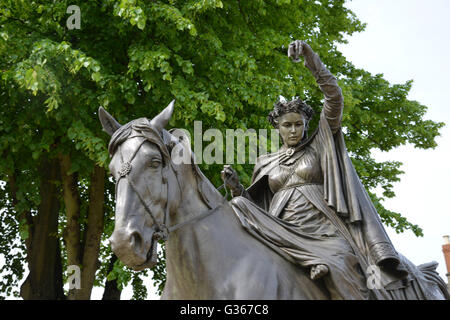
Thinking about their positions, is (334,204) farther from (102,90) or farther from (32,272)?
(32,272)

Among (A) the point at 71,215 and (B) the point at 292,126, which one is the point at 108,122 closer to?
(B) the point at 292,126

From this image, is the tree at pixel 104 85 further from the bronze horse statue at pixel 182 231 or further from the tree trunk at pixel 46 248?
the bronze horse statue at pixel 182 231

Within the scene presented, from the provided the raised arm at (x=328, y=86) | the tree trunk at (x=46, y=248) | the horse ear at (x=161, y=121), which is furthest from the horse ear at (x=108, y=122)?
the tree trunk at (x=46, y=248)

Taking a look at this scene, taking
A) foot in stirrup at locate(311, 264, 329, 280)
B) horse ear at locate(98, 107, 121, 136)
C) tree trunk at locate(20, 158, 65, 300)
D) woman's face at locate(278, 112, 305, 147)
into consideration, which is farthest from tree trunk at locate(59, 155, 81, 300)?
foot in stirrup at locate(311, 264, 329, 280)

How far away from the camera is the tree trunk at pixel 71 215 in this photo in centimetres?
1063

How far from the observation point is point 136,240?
10.1ft

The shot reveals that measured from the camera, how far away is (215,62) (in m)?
9.66

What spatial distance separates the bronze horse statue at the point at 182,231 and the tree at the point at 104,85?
5.04 m

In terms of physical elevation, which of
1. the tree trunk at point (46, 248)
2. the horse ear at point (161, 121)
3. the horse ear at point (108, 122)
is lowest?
the horse ear at point (161, 121)

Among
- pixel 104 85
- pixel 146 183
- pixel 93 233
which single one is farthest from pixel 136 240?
pixel 93 233

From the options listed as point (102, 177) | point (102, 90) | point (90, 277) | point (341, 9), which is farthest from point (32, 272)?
point (341, 9)

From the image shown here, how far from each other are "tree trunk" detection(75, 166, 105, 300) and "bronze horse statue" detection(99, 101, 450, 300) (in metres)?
7.30

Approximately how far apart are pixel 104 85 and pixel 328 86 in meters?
5.66

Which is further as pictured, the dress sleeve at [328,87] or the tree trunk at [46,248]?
the tree trunk at [46,248]
